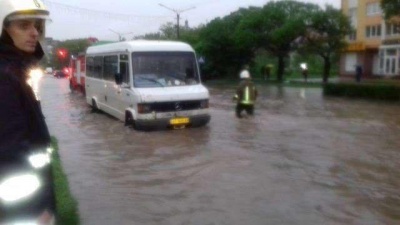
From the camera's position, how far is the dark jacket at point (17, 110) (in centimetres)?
246

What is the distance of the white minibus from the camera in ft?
51.6

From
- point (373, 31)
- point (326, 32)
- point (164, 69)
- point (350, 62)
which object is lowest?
point (350, 62)

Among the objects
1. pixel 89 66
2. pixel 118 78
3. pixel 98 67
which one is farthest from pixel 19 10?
pixel 89 66

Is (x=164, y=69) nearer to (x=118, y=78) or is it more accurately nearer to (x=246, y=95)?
(x=118, y=78)

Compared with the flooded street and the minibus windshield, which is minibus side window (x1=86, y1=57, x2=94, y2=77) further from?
the minibus windshield

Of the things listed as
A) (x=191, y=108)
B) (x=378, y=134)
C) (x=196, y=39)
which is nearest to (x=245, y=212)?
(x=191, y=108)

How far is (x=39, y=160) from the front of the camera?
8.54 feet

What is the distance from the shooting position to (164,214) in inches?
311

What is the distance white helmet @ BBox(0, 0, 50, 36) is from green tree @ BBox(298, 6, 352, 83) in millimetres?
47047

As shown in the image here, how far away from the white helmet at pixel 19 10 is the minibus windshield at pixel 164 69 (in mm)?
13328

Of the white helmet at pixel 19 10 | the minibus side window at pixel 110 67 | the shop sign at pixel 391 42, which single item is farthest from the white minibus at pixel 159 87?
the shop sign at pixel 391 42

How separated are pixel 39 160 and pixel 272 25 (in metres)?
51.0

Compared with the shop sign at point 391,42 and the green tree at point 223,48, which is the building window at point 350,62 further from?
the green tree at point 223,48

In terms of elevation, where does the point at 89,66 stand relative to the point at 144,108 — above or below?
above
